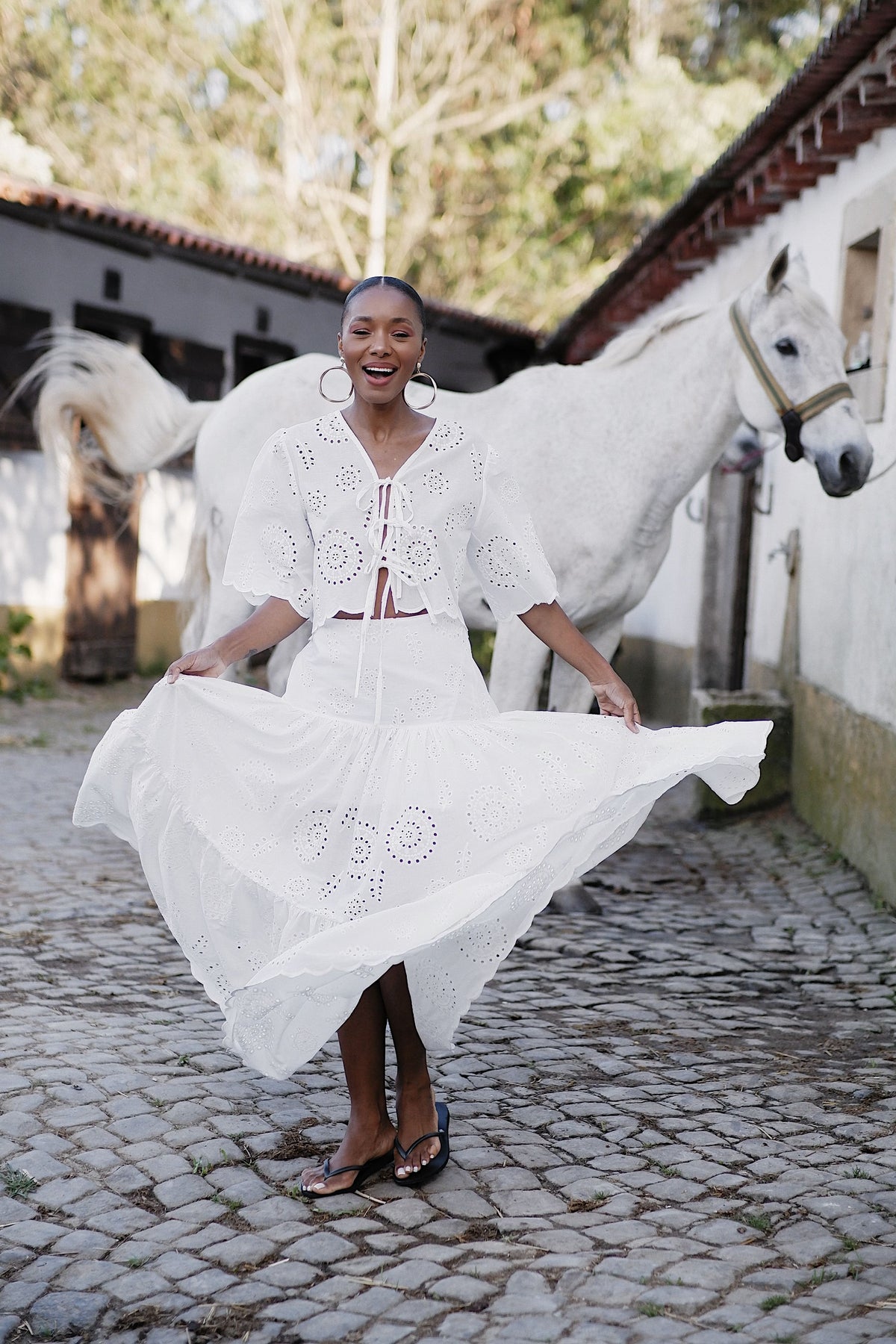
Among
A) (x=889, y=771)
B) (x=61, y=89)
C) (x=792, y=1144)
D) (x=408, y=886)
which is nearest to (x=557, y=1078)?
(x=792, y=1144)

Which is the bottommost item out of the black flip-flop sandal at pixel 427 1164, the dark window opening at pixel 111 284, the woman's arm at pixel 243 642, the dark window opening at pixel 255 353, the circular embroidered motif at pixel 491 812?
the black flip-flop sandal at pixel 427 1164

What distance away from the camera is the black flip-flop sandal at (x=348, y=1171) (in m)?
2.93

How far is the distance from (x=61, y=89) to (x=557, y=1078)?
2637cm

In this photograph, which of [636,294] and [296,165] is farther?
[296,165]

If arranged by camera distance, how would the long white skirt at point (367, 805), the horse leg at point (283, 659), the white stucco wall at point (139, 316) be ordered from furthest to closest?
the white stucco wall at point (139, 316), the horse leg at point (283, 659), the long white skirt at point (367, 805)

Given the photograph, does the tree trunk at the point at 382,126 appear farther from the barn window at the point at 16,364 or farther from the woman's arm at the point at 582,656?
the woman's arm at the point at 582,656

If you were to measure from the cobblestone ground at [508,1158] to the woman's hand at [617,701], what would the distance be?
97cm

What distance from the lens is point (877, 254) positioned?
725 centimetres

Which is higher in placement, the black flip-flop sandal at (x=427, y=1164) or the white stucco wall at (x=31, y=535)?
the white stucco wall at (x=31, y=535)

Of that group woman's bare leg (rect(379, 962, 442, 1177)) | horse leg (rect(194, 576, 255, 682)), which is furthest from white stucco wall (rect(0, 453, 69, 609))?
woman's bare leg (rect(379, 962, 442, 1177))

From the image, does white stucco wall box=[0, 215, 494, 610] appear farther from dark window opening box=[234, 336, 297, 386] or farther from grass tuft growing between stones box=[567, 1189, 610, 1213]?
grass tuft growing between stones box=[567, 1189, 610, 1213]

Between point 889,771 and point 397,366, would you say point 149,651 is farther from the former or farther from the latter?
point 397,366

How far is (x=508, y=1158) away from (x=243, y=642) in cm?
127

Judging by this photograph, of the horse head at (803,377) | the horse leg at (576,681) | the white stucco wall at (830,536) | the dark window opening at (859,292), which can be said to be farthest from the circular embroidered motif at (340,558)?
the dark window opening at (859,292)
